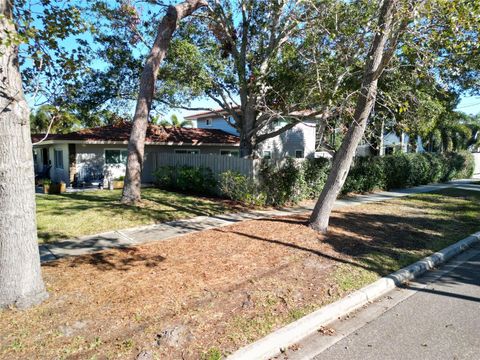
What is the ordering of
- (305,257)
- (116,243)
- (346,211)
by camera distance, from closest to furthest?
(305,257), (116,243), (346,211)

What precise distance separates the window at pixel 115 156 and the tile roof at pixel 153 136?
1.04 meters

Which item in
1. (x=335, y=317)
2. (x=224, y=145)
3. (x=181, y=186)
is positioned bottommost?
(x=335, y=317)

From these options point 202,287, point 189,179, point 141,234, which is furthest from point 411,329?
point 189,179

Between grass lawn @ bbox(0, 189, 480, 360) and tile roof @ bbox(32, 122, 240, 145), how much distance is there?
41.2 feet

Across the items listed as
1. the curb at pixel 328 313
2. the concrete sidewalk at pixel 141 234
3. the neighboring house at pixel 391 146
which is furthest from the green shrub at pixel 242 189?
the curb at pixel 328 313

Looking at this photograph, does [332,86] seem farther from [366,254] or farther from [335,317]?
[335,317]

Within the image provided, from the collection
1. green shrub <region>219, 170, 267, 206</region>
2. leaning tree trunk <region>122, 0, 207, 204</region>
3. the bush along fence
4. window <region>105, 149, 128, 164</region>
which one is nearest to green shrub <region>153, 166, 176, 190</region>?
the bush along fence

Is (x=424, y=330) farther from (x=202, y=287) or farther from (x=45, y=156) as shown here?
(x=45, y=156)

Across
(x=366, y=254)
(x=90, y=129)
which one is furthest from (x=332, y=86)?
(x=90, y=129)

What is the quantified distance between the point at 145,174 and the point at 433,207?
15487mm

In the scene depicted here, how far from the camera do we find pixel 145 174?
793 inches

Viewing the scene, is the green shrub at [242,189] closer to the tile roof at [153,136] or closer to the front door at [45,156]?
the tile roof at [153,136]

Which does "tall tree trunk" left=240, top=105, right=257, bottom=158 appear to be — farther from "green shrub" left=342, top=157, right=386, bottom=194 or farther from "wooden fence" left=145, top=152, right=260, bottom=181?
"green shrub" left=342, top=157, right=386, bottom=194

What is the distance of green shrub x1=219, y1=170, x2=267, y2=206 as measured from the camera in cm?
1148
